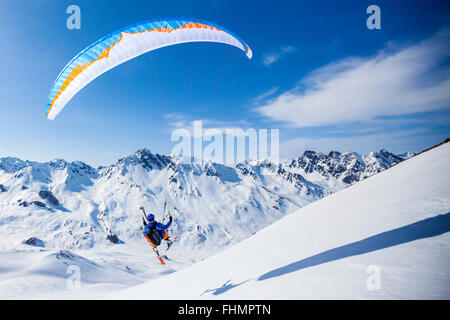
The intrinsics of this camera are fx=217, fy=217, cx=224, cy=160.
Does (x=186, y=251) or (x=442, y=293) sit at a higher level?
(x=442, y=293)

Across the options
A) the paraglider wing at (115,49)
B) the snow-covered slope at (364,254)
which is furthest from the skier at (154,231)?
the paraglider wing at (115,49)

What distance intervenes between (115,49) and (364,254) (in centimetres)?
1390

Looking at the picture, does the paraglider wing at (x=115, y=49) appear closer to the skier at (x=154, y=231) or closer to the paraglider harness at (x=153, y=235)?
the skier at (x=154, y=231)

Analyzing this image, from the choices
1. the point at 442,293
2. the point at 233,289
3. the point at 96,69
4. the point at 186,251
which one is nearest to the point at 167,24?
the point at 96,69

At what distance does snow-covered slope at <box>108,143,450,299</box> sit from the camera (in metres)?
4.86

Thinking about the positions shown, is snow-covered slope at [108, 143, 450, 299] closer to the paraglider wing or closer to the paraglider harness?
the paraglider harness

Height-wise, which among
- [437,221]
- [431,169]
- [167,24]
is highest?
[167,24]

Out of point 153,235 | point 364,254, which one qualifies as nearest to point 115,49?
point 153,235

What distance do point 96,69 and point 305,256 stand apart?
1339cm

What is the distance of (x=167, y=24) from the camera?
465 inches

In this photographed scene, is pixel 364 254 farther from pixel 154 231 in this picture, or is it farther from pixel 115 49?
pixel 115 49

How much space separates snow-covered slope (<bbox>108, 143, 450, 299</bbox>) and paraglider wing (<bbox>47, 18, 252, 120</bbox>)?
11673 millimetres

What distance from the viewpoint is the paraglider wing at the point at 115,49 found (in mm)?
11180
